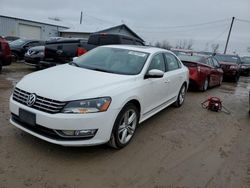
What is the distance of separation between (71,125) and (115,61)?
6.33 feet

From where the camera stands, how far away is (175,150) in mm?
4262

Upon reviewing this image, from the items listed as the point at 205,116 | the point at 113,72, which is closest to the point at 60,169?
the point at 113,72

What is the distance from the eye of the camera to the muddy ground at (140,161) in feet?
10.5

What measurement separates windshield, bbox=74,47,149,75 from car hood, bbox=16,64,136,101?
0.28 metres

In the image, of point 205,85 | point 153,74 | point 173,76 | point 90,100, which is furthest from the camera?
point 205,85

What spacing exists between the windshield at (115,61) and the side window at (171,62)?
1095 mm

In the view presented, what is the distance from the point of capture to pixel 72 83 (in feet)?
12.4

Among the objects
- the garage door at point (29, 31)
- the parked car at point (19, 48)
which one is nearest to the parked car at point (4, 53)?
the parked car at point (19, 48)

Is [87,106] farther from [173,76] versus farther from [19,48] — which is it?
[19,48]

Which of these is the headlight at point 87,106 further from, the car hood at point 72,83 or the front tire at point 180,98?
the front tire at point 180,98

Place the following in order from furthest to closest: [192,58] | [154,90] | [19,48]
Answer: [19,48] → [192,58] → [154,90]

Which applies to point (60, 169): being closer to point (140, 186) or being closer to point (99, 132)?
point (99, 132)

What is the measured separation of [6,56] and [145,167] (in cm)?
783

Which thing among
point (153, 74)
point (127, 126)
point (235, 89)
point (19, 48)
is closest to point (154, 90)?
point (153, 74)
